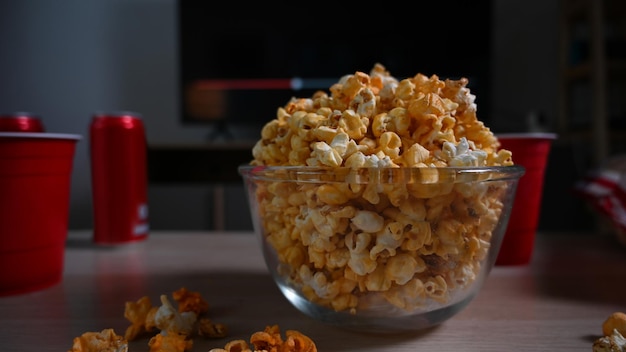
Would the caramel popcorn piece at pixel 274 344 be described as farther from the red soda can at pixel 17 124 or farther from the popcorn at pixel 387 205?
the red soda can at pixel 17 124

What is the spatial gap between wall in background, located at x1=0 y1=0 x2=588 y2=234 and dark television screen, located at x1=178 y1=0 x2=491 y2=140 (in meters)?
0.23

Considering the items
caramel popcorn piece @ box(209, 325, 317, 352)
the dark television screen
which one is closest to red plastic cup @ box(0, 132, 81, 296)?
caramel popcorn piece @ box(209, 325, 317, 352)

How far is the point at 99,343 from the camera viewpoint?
0.34 metres

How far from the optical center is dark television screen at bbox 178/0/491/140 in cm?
203

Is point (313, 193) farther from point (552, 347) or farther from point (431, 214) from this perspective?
point (552, 347)

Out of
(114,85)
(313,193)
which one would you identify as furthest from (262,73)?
(313,193)

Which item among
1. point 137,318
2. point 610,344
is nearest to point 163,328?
point 137,318

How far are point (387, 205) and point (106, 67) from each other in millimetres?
2318

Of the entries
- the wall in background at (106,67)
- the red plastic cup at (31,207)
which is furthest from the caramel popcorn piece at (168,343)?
the wall in background at (106,67)

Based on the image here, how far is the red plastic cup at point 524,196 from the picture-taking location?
586mm

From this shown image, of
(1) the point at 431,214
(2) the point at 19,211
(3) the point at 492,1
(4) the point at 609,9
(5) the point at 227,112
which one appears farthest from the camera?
(5) the point at 227,112

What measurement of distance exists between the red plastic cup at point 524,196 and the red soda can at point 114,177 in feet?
1.90

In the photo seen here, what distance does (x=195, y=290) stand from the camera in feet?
1.65

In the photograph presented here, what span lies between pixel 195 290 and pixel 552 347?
1.19ft
